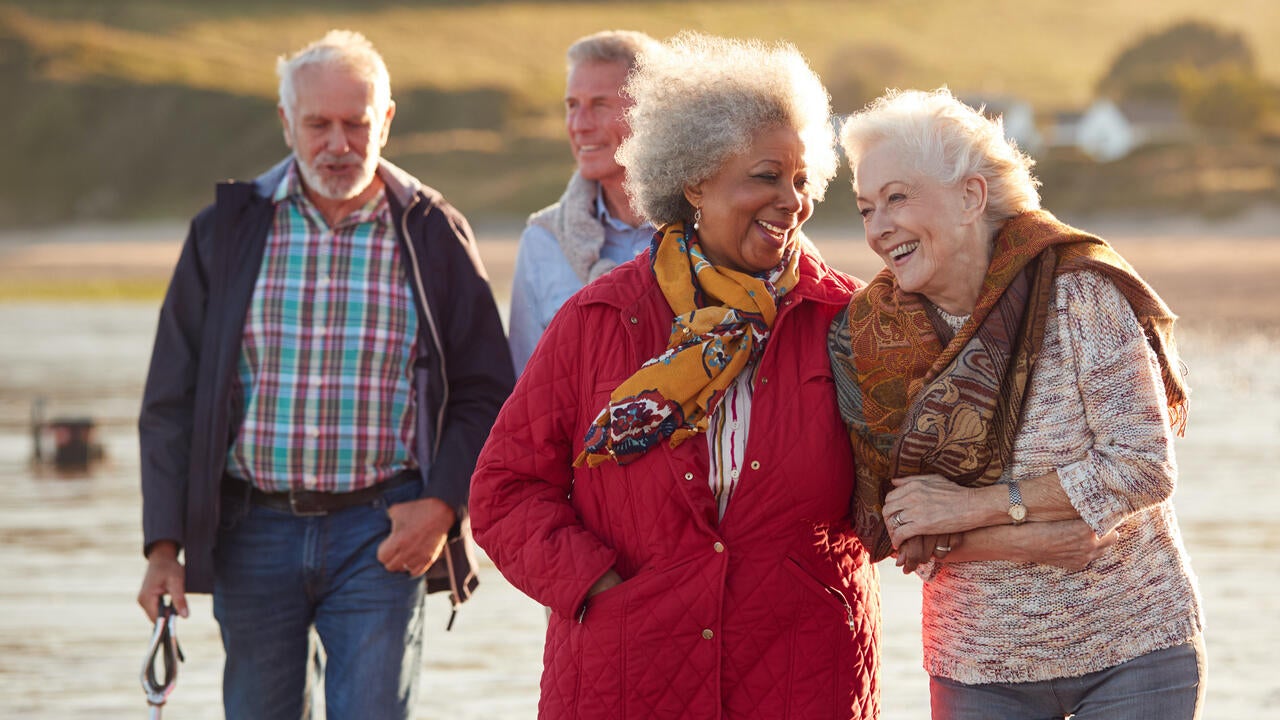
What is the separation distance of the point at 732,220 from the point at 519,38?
3837 inches

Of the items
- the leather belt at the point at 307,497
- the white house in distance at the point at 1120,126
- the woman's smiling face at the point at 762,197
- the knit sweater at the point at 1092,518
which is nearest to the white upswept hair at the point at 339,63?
the leather belt at the point at 307,497

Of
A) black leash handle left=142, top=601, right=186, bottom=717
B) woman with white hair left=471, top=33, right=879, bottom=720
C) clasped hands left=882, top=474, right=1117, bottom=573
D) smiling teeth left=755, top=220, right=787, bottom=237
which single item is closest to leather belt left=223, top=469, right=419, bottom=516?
black leash handle left=142, top=601, right=186, bottom=717

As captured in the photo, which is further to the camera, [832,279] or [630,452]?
[832,279]

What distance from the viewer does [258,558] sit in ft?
12.2

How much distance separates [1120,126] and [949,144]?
6734 centimetres

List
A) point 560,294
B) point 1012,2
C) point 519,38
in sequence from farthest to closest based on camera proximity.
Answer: point 1012,2
point 519,38
point 560,294

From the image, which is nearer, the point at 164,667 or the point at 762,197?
the point at 762,197

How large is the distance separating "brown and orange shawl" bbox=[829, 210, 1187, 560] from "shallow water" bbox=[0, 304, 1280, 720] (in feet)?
9.98

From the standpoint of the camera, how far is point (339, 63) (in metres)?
3.81

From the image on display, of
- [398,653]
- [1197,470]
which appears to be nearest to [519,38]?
[1197,470]

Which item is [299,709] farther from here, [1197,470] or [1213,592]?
[1197,470]

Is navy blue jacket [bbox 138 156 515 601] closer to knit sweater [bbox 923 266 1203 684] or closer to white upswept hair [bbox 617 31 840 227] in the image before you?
white upswept hair [bbox 617 31 840 227]

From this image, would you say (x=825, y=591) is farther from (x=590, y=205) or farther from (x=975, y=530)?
(x=590, y=205)

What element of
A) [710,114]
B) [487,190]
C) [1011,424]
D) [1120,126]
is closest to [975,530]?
[1011,424]
